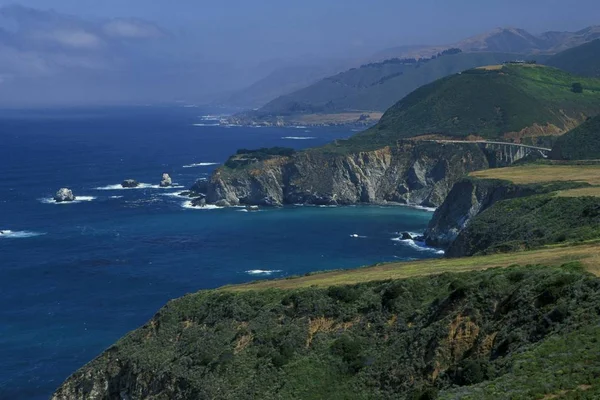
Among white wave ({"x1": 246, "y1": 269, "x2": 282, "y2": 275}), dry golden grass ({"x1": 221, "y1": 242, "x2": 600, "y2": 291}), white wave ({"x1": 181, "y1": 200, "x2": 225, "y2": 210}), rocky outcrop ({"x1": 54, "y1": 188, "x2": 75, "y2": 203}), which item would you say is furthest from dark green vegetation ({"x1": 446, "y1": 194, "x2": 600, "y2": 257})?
rocky outcrop ({"x1": 54, "y1": 188, "x2": 75, "y2": 203})

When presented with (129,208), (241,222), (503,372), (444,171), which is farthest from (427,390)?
(444,171)

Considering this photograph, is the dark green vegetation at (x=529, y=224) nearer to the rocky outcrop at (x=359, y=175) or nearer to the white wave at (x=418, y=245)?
the white wave at (x=418, y=245)

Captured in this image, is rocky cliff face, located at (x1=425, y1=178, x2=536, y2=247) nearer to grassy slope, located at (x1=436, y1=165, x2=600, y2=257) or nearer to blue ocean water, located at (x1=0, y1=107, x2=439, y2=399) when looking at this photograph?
blue ocean water, located at (x1=0, y1=107, x2=439, y2=399)

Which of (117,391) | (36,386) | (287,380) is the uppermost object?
(287,380)

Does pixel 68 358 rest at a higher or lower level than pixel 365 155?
lower

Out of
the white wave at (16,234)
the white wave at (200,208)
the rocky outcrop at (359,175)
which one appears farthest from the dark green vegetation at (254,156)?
the white wave at (16,234)

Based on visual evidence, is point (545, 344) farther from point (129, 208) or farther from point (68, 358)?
point (129, 208)

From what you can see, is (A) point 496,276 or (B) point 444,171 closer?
(A) point 496,276
